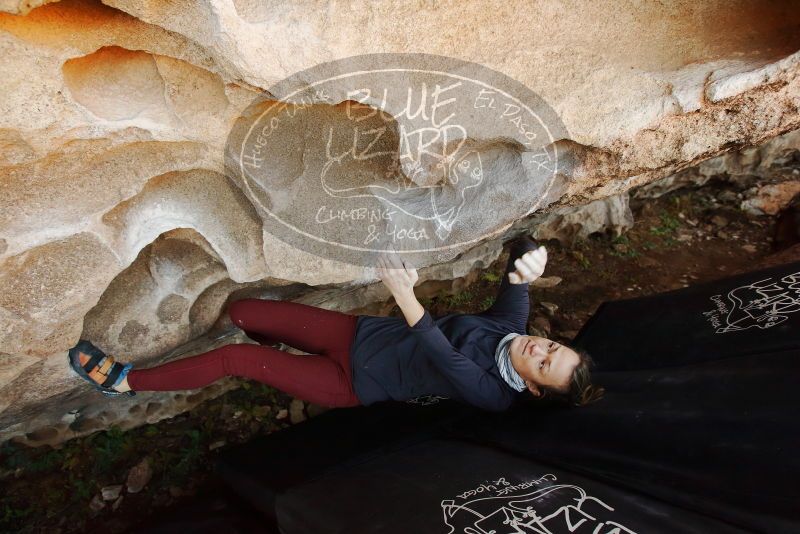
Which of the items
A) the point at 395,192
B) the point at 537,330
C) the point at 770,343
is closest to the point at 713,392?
the point at 770,343

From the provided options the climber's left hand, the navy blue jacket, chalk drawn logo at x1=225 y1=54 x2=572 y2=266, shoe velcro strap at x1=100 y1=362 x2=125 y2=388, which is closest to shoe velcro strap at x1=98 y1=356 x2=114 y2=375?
shoe velcro strap at x1=100 y1=362 x2=125 y2=388

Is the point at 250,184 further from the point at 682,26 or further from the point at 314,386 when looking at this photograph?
the point at 682,26

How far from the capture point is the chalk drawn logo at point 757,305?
2.10 metres

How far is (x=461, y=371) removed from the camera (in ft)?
5.71

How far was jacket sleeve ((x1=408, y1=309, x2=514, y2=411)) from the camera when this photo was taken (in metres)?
1.69

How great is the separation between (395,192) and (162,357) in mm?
1252

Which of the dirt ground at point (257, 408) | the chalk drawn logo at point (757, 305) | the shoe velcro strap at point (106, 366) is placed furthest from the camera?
the dirt ground at point (257, 408)

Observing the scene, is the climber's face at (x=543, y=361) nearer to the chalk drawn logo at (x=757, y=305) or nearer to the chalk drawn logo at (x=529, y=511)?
the chalk drawn logo at (x=529, y=511)

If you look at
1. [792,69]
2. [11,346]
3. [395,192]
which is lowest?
[11,346]

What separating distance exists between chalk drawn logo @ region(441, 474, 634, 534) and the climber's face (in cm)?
32

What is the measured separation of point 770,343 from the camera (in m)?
1.95

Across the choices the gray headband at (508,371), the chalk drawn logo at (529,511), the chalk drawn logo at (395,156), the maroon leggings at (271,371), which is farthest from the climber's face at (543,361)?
the maroon leggings at (271,371)

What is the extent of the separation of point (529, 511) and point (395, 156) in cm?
119

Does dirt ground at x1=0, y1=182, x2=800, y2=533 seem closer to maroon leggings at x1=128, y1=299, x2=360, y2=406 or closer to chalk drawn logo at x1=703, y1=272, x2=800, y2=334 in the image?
maroon leggings at x1=128, y1=299, x2=360, y2=406
